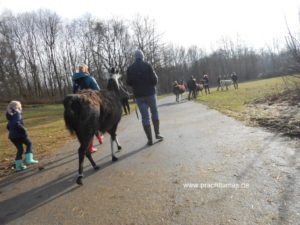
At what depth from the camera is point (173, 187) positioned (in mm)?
4609

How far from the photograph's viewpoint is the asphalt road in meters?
A: 3.67

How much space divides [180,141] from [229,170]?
297 cm

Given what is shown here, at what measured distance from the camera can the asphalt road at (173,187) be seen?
12.1 ft

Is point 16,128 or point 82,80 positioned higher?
point 82,80

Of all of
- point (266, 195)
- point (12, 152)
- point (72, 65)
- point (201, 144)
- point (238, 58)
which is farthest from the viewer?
point (238, 58)

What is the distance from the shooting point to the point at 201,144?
23.9 ft

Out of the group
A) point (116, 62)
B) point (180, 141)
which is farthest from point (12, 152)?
point (116, 62)

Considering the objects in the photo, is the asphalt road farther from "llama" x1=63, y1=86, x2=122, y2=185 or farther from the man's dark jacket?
the man's dark jacket

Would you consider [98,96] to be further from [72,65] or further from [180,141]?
[72,65]

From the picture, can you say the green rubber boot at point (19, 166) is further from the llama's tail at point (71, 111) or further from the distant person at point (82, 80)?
the llama's tail at point (71, 111)

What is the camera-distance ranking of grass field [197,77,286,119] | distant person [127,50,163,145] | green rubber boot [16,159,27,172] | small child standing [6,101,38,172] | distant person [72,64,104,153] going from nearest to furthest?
green rubber boot [16,159,27,172] → small child standing [6,101,38,172] → distant person [72,64,104,153] → distant person [127,50,163,145] → grass field [197,77,286,119]

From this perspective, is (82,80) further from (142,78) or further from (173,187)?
(173,187)

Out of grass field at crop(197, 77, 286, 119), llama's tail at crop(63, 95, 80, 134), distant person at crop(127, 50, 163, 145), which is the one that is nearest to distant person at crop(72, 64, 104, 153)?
distant person at crop(127, 50, 163, 145)

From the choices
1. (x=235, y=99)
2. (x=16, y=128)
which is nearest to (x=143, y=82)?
(x=16, y=128)
